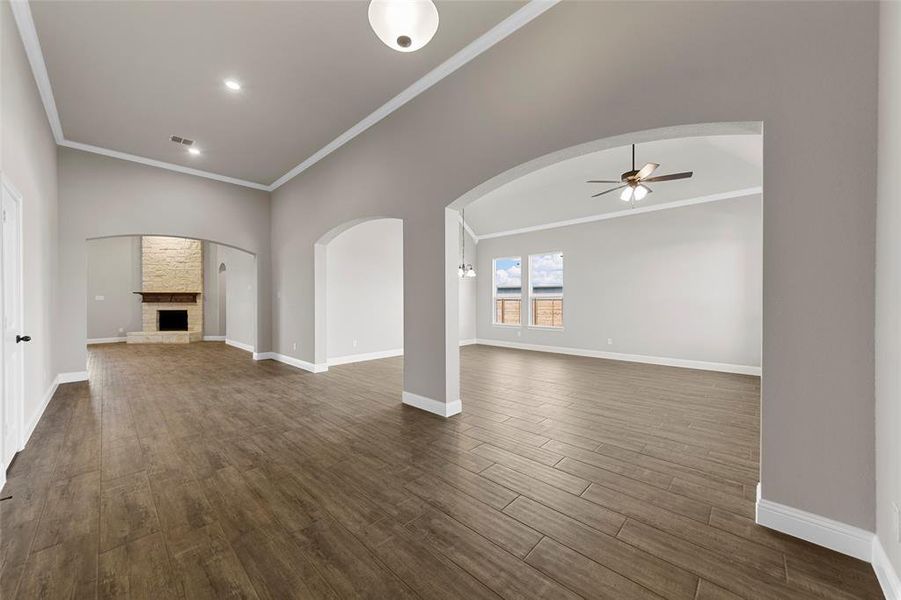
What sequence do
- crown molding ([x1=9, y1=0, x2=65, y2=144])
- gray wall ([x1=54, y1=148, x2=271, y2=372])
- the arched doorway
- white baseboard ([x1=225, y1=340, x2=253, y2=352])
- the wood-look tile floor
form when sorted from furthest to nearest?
white baseboard ([x1=225, y1=340, x2=253, y2=352]), gray wall ([x1=54, y1=148, x2=271, y2=372]), crown molding ([x1=9, y1=0, x2=65, y2=144]), the arched doorway, the wood-look tile floor

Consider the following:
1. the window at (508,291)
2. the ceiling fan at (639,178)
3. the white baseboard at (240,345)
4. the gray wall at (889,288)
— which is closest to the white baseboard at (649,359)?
the window at (508,291)

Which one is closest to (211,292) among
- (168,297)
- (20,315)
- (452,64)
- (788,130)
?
(168,297)

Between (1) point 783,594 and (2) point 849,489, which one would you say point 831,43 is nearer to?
(2) point 849,489

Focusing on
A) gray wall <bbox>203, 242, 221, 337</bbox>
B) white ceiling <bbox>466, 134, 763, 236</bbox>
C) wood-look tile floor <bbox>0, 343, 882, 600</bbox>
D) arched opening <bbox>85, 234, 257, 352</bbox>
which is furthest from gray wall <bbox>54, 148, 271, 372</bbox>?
gray wall <bbox>203, 242, 221, 337</bbox>

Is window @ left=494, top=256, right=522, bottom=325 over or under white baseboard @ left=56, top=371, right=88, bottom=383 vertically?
over

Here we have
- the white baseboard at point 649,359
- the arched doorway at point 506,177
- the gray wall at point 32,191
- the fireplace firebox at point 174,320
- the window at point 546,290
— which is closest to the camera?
the arched doorway at point 506,177

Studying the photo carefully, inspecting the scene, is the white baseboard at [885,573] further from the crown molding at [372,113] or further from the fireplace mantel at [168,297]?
the fireplace mantel at [168,297]

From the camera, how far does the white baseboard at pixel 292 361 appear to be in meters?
5.86

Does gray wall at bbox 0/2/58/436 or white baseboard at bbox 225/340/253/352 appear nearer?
gray wall at bbox 0/2/58/436

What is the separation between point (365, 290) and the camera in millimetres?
7168

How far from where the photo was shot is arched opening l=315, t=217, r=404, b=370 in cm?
596

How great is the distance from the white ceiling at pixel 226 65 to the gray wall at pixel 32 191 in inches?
15.9

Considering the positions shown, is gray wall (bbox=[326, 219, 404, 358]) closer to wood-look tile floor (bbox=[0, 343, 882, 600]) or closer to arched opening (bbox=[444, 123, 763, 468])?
arched opening (bbox=[444, 123, 763, 468])

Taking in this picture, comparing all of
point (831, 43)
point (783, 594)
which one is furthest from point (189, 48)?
point (783, 594)
